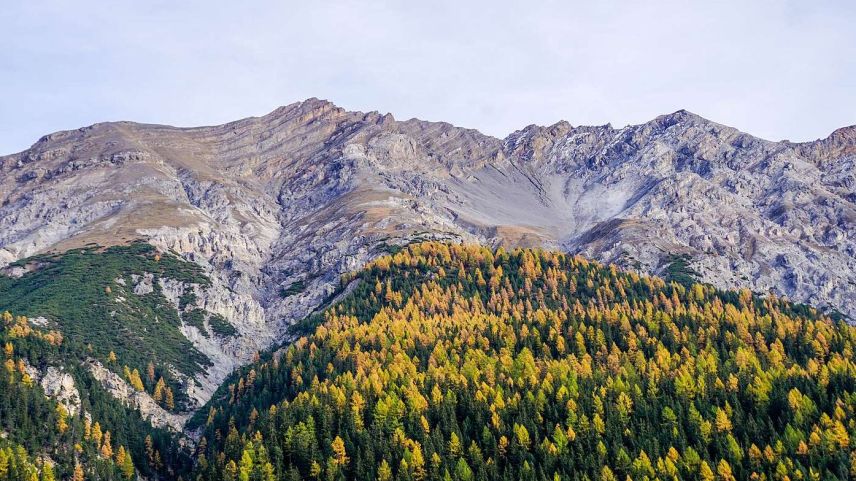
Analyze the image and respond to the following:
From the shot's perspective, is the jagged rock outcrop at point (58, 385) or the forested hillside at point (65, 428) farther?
the jagged rock outcrop at point (58, 385)

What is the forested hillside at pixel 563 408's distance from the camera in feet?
401

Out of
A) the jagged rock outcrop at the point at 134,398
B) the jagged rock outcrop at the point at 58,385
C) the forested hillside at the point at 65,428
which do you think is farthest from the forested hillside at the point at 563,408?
the jagged rock outcrop at the point at 58,385

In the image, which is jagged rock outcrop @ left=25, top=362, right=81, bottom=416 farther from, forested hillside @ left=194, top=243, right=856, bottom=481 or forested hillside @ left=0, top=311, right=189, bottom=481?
forested hillside @ left=194, top=243, right=856, bottom=481

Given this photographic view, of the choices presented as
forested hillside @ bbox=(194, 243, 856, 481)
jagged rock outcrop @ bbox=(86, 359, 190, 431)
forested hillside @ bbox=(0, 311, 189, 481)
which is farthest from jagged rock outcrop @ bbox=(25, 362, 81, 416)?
forested hillside @ bbox=(194, 243, 856, 481)

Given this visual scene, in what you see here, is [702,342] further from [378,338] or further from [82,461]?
[82,461]

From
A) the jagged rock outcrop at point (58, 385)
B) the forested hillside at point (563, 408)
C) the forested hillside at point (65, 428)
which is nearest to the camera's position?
the forested hillside at point (563, 408)

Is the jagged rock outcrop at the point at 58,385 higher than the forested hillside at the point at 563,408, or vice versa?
the jagged rock outcrop at the point at 58,385

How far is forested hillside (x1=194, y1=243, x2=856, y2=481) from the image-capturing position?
122 meters

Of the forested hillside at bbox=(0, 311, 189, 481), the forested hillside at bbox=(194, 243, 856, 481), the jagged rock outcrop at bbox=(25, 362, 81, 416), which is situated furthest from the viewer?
the jagged rock outcrop at bbox=(25, 362, 81, 416)

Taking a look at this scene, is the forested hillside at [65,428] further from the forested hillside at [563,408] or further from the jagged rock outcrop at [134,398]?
the forested hillside at [563,408]

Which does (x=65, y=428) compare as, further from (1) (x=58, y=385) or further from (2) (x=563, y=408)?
(2) (x=563, y=408)

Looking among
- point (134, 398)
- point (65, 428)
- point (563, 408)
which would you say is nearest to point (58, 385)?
point (65, 428)

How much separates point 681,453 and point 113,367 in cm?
13508

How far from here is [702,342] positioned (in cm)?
16800
